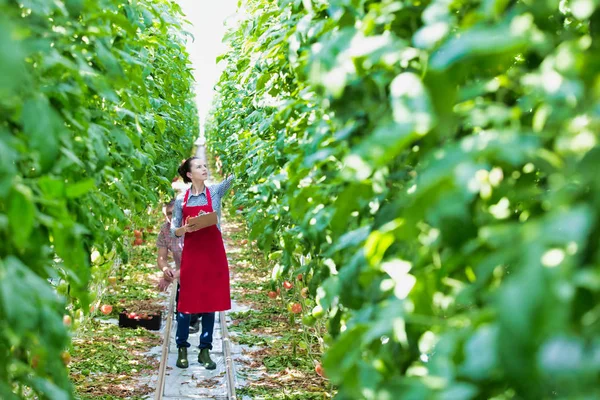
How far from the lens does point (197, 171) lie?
524cm

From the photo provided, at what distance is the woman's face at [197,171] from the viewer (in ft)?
17.2

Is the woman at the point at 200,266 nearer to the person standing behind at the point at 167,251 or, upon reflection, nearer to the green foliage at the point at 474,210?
the person standing behind at the point at 167,251

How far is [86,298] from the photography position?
1.83 meters

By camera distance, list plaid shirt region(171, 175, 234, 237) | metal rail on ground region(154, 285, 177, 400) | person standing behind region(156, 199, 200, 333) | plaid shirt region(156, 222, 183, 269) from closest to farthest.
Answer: metal rail on ground region(154, 285, 177, 400) → plaid shirt region(171, 175, 234, 237) → person standing behind region(156, 199, 200, 333) → plaid shirt region(156, 222, 183, 269)

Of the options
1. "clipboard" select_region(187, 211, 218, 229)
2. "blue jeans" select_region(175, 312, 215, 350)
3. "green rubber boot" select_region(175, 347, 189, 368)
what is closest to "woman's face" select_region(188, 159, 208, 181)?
"clipboard" select_region(187, 211, 218, 229)

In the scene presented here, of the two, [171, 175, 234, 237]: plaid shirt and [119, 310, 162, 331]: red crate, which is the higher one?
[171, 175, 234, 237]: plaid shirt

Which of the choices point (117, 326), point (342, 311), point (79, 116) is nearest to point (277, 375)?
point (117, 326)

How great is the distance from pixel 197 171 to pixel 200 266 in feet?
2.20

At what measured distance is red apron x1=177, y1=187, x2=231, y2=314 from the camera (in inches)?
205

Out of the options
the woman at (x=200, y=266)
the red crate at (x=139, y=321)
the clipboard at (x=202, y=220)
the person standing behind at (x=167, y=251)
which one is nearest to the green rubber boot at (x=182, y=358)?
the woman at (x=200, y=266)

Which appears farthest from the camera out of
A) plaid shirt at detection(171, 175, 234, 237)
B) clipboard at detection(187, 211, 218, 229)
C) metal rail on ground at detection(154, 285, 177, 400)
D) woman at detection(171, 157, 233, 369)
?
plaid shirt at detection(171, 175, 234, 237)

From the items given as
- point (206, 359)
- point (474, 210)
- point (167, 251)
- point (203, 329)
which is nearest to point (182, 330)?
point (203, 329)

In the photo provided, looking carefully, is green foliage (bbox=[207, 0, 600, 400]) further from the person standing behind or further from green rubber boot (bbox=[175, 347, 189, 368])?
the person standing behind

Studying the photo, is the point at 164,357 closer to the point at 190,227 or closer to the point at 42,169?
the point at 190,227
